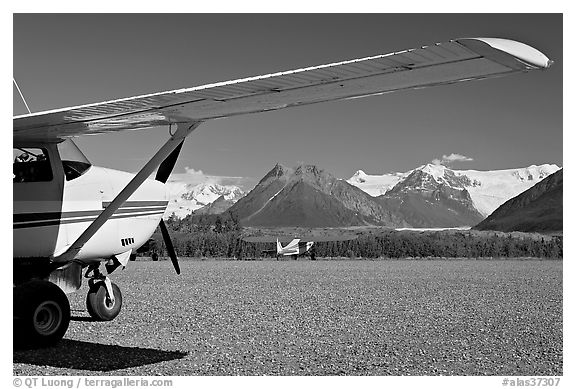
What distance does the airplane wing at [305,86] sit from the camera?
4.39 metres

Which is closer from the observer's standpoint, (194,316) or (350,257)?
(194,316)

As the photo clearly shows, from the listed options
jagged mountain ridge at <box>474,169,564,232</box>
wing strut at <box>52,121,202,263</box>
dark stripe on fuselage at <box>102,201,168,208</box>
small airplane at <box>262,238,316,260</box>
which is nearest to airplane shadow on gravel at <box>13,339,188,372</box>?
wing strut at <box>52,121,202,263</box>

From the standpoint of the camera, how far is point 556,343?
8461 millimetres

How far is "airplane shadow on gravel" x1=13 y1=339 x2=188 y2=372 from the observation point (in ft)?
22.9

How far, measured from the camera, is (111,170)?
866cm

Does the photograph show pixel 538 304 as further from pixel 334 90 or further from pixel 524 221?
pixel 524 221

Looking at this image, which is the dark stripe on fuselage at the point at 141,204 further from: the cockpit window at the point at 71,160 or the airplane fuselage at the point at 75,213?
the cockpit window at the point at 71,160

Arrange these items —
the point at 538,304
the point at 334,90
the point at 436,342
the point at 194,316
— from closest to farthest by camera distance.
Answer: the point at 334,90 < the point at 436,342 < the point at 194,316 < the point at 538,304

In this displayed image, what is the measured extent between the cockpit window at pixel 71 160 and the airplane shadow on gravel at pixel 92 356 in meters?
1.93

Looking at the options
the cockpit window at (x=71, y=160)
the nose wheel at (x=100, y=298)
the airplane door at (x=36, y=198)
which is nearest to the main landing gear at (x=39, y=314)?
the airplane door at (x=36, y=198)

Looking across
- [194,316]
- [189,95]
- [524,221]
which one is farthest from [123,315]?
[524,221]
